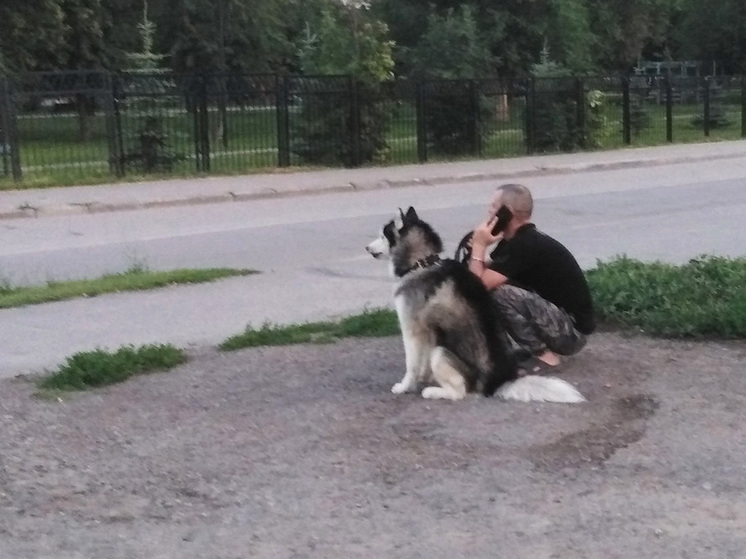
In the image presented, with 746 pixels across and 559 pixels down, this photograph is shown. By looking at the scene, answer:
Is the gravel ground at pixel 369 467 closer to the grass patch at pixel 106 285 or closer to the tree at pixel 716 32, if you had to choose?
the grass patch at pixel 106 285

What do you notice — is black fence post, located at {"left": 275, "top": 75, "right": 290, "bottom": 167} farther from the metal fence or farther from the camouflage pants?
the camouflage pants

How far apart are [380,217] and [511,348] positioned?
35.5 feet

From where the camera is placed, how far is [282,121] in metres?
25.5

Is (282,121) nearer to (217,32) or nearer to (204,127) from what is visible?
(204,127)

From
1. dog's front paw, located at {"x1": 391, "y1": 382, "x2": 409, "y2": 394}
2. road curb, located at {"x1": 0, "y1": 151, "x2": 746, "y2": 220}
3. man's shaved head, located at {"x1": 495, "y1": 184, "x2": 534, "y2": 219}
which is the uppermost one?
man's shaved head, located at {"x1": 495, "y1": 184, "x2": 534, "y2": 219}

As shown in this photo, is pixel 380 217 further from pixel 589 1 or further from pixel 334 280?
pixel 589 1

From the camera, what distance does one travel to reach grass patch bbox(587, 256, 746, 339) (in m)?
8.34

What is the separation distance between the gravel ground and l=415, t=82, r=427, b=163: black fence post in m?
19.9

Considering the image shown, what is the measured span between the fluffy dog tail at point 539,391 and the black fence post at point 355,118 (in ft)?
64.3

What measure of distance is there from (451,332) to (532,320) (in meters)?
0.75

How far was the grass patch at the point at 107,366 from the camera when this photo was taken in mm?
7477

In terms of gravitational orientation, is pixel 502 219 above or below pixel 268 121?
below

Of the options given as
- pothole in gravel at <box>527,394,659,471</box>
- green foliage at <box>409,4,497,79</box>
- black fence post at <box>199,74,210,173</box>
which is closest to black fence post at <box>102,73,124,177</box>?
black fence post at <box>199,74,210,173</box>

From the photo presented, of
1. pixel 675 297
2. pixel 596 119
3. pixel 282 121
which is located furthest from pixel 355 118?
pixel 675 297
